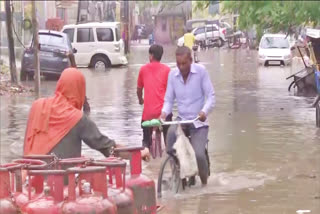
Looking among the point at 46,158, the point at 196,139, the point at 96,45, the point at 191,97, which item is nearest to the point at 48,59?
the point at 96,45

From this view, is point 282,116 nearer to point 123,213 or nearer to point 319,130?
point 319,130

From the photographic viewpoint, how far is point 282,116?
55.2 feet

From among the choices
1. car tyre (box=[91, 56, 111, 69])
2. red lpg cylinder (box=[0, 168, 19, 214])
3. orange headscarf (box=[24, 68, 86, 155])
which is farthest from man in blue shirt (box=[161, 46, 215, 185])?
car tyre (box=[91, 56, 111, 69])

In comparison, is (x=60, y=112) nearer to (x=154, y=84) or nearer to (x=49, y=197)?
(x=49, y=197)

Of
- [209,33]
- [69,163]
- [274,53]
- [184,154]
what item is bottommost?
[209,33]

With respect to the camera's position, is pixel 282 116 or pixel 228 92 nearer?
pixel 282 116

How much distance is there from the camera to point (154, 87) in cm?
1067

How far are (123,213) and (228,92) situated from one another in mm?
17218

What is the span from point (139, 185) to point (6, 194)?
128 cm

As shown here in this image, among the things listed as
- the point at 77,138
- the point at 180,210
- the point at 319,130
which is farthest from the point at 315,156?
the point at 77,138

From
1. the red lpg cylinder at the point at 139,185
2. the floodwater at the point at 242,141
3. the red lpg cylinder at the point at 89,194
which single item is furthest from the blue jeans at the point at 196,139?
the red lpg cylinder at the point at 89,194

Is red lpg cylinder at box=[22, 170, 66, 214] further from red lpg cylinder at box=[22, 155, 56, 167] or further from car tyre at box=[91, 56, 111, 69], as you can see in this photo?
car tyre at box=[91, 56, 111, 69]

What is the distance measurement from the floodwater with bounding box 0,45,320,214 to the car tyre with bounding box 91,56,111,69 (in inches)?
304

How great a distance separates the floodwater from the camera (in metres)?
8.94
